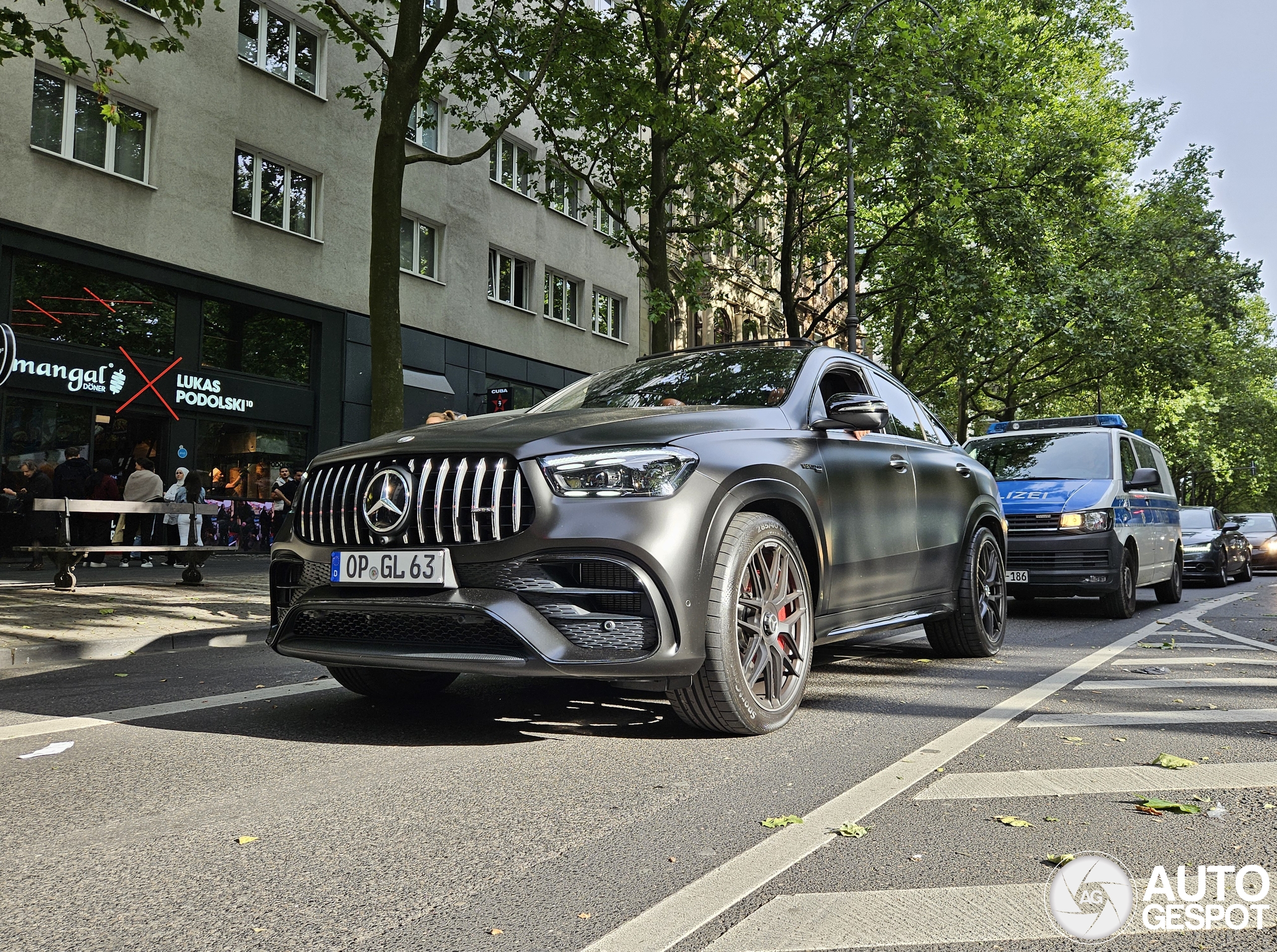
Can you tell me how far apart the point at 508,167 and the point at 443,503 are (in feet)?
80.5

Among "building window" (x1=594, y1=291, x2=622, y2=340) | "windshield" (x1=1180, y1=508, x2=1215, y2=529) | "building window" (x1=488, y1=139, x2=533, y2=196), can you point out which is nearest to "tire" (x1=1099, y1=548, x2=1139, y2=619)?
"windshield" (x1=1180, y1=508, x2=1215, y2=529)

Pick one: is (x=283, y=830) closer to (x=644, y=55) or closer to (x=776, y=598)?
(x=776, y=598)

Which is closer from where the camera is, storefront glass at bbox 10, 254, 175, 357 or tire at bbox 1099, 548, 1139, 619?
tire at bbox 1099, 548, 1139, 619

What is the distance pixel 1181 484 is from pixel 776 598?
61.4m

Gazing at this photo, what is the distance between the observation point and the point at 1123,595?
11.0 meters

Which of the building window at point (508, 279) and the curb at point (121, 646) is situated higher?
the building window at point (508, 279)

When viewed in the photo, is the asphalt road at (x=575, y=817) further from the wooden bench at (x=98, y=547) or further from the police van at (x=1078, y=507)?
the wooden bench at (x=98, y=547)

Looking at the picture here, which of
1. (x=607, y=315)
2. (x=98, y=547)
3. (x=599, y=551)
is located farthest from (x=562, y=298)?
(x=599, y=551)

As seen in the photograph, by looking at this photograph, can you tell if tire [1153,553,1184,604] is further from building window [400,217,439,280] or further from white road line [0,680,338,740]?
building window [400,217,439,280]

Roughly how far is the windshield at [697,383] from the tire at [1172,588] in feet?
31.8

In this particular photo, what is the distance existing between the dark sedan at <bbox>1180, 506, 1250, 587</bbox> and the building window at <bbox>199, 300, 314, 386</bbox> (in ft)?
50.9

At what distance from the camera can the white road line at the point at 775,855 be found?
2.40 metres

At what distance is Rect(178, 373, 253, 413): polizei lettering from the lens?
1886cm

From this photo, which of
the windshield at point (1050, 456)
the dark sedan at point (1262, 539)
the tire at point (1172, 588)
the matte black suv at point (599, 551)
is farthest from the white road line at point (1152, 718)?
the dark sedan at point (1262, 539)
